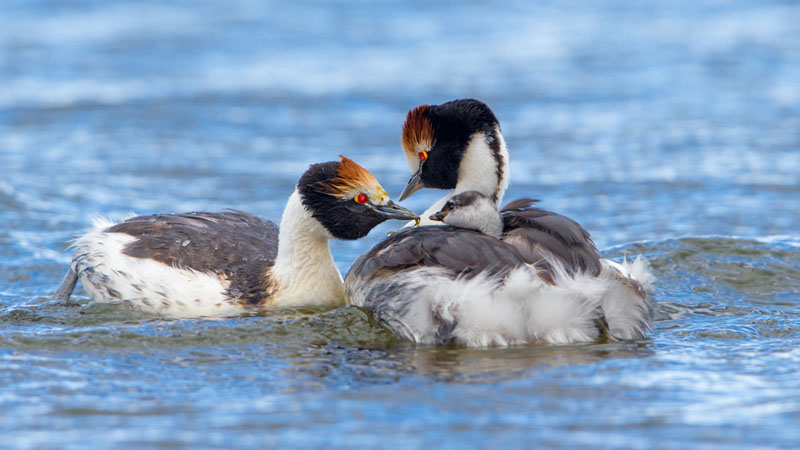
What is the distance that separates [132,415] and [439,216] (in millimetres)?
2325

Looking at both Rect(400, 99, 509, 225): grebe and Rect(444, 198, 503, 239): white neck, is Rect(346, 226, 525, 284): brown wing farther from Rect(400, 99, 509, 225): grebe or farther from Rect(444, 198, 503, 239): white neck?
Rect(400, 99, 509, 225): grebe

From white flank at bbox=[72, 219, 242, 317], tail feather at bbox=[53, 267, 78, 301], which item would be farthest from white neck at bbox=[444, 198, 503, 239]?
tail feather at bbox=[53, 267, 78, 301]

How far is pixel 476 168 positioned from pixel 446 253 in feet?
4.33

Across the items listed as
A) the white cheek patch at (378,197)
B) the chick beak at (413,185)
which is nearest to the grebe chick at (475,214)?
the white cheek patch at (378,197)

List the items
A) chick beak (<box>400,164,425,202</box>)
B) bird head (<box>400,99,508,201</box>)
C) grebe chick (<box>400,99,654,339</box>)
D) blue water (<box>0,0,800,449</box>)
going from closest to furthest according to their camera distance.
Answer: blue water (<box>0,0,800,449</box>)
grebe chick (<box>400,99,654,339</box>)
bird head (<box>400,99,508,201</box>)
chick beak (<box>400,164,425,202</box>)

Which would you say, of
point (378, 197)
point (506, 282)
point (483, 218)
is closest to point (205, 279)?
point (378, 197)

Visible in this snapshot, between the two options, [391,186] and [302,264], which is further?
[391,186]

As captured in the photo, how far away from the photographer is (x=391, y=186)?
36.7 ft

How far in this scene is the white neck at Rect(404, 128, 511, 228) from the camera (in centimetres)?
709

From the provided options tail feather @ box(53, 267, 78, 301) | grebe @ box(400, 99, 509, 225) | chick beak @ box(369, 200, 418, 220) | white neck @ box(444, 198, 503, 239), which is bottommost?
tail feather @ box(53, 267, 78, 301)

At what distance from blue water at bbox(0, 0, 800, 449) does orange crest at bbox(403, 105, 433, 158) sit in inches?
51.8

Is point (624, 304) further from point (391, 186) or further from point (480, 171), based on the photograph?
point (391, 186)

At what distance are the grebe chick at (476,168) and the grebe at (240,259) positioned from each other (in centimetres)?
55

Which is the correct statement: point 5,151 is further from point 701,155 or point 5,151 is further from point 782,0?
point 782,0
